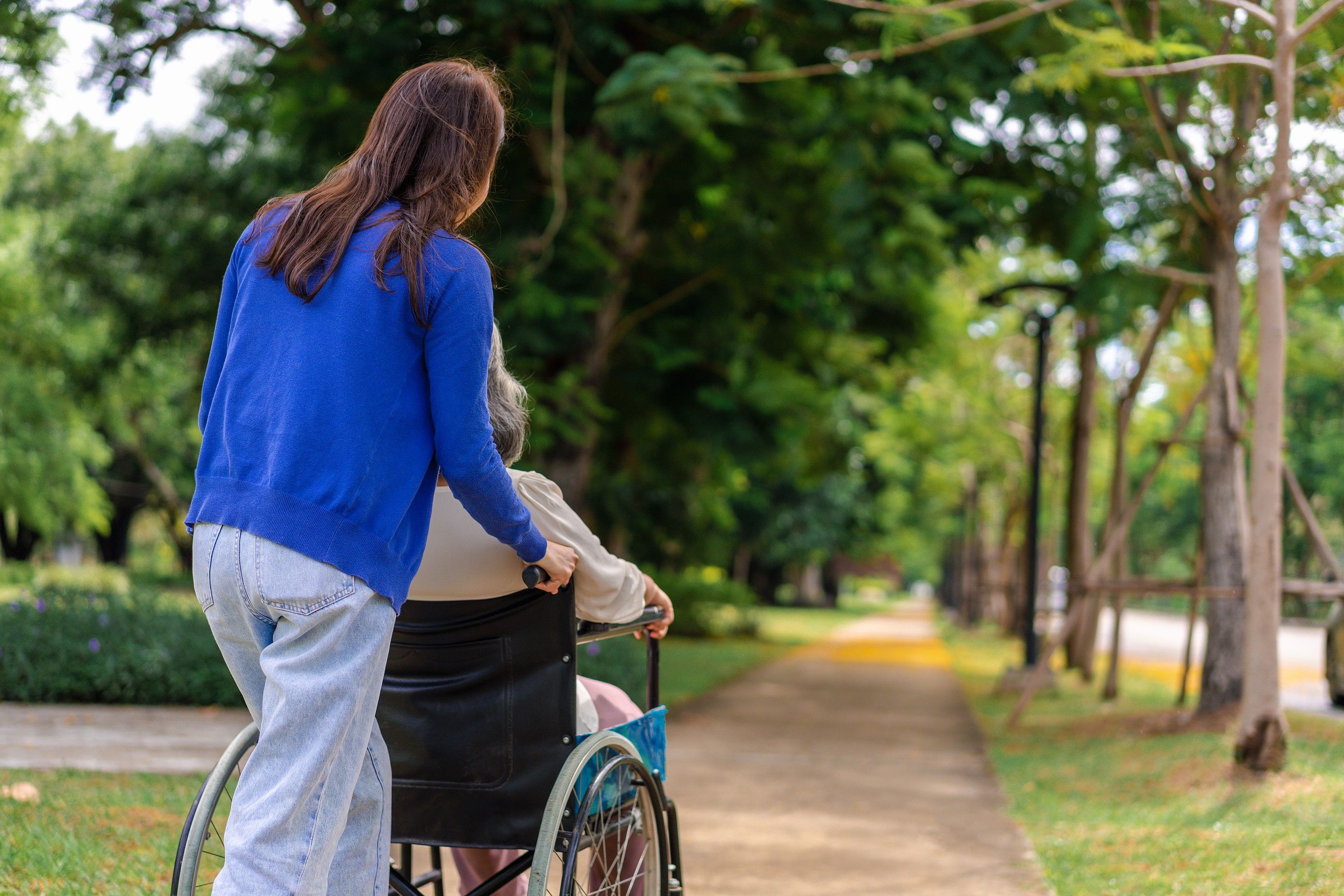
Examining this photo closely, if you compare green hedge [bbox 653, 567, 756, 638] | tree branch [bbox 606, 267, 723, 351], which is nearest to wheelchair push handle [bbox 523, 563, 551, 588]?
tree branch [bbox 606, 267, 723, 351]

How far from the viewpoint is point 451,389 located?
233 cm

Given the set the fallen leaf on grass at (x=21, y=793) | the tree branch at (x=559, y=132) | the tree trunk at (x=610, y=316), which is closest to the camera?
the fallen leaf on grass at (x=21, y=793)

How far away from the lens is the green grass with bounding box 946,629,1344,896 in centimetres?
475

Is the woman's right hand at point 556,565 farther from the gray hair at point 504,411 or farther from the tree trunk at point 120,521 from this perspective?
the tree trunk at point 120,521

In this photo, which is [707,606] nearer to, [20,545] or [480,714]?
[480,714]

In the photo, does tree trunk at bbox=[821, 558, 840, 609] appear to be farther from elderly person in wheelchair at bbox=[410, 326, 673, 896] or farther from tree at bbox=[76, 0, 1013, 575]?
elderly person in wheelchair at bbox=[410, 326, 673, 896]

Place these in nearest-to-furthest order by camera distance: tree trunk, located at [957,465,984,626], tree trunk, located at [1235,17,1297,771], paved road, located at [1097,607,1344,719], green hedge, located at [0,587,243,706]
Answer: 1. tree trunk, located at [1235,17,1297,771]
2. green hedge, located at [0,587,243,706]
3. paved road, located at [1097,607,1344,719]
4. tree trunk, located at [957,465,984,626]

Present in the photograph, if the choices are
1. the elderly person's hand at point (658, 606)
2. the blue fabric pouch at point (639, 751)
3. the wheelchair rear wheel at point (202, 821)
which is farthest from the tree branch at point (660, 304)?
the wheelchair rear wheel at point (202, 821)

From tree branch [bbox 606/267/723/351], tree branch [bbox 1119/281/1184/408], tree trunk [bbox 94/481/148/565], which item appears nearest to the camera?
tree branch [bbox 1119/281/1184/408]

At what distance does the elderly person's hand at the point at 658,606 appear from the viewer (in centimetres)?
328

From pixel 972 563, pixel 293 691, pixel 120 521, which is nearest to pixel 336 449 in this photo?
pixel 293 691

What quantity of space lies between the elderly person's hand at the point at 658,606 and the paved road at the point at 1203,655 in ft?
14.1

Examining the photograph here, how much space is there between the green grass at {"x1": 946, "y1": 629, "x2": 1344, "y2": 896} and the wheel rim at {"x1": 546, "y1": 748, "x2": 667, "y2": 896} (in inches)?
93.7

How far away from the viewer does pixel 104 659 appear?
26.2 feet
